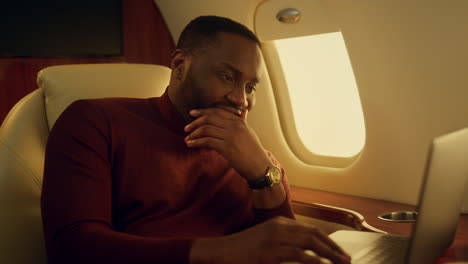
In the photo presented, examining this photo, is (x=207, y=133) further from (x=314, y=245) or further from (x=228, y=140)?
(x=314, y=245)

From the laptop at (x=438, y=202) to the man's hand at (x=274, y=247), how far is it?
146 mm

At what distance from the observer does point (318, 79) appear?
227 cm

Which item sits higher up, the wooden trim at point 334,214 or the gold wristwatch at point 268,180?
the gold wristwatch at point 268,180

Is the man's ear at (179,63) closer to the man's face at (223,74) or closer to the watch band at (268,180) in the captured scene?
the man's face at (223,74)

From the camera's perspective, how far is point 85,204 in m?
1.04

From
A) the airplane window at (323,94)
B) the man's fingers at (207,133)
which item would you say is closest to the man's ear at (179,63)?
the man's fingers at (207,133)

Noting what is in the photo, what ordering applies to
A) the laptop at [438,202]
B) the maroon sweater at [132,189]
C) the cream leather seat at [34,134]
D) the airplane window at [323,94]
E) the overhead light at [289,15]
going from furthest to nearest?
the airplane window at [323,94] < the overhead light at [289,15] < the cream leather seat at [34,134] < the maroon sweater at [132,189] < the laptop at [438,202]

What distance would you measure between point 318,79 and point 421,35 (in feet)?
2.27

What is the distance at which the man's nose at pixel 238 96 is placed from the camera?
1380 mm

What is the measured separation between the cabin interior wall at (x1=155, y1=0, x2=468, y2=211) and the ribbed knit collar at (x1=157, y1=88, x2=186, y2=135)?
0.80 metres

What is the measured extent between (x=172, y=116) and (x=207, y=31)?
0.29 metres

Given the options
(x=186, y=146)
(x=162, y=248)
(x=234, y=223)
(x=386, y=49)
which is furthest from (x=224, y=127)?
(x=386, y=49)

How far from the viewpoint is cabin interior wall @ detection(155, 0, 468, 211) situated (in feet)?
5.19

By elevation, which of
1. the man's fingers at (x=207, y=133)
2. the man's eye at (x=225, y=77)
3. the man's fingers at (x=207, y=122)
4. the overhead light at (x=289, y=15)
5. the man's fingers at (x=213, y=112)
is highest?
the overhead light at (x=289, y=15)
